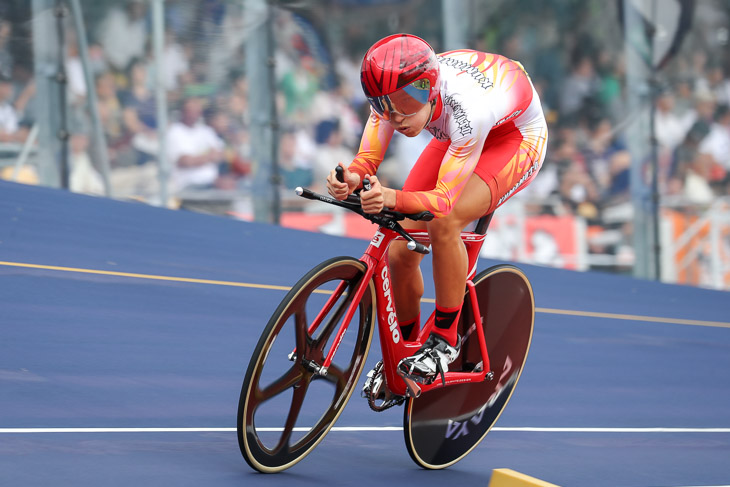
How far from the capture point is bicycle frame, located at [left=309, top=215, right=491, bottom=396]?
3301 mm

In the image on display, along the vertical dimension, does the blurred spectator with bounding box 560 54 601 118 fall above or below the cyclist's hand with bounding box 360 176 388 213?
above

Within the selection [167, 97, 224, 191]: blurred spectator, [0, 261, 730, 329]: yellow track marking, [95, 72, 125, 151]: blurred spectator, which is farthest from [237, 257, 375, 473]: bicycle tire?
[95, 72, 125, 151]: blurred spectator

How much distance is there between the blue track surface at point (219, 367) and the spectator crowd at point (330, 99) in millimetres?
437

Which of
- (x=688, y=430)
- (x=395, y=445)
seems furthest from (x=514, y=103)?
(x=688, y=430)

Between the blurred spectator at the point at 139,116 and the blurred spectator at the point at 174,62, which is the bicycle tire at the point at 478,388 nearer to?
the blurred spectator at the point at 139,116

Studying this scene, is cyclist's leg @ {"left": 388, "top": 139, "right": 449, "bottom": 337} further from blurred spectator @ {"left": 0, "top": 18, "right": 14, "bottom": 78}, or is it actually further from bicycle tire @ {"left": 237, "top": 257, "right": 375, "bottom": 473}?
blurred spectator @ {"left": 0, "top": 18, "right": 14, "bottom": 78}

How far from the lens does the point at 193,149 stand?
7.09 meters

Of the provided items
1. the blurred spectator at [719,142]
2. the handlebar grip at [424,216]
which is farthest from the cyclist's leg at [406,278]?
the blurred spectator at [719,142]

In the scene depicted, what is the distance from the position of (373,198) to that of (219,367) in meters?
1.73

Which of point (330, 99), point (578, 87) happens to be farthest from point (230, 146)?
point (578, 87)

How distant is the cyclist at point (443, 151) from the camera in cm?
314

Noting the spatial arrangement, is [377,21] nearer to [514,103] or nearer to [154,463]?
[514,103]

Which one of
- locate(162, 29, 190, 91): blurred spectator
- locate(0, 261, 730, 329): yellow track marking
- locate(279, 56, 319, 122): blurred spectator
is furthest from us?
locate(279, 56, 319, 122): blurred spectator

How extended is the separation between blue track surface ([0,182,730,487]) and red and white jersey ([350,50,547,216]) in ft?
3.11
